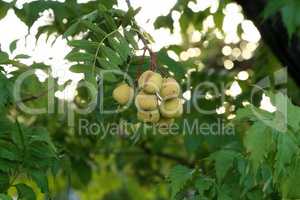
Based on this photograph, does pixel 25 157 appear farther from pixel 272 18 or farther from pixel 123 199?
pixel 123 199

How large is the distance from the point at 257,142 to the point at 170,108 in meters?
0.26

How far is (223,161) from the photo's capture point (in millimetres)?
1904

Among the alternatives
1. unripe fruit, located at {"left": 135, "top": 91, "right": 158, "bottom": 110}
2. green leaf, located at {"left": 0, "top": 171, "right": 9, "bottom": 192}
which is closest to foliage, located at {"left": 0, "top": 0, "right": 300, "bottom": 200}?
green leaf, located at {"left": 0, "top": 171, "right": 9, "bottom": 192}

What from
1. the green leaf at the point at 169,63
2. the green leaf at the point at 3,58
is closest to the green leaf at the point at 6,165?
the green leaf at the point at 3,58

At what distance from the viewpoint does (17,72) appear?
213 cm

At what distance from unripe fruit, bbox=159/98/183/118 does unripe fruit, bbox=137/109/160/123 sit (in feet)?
0.07

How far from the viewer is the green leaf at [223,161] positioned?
6.12 ft

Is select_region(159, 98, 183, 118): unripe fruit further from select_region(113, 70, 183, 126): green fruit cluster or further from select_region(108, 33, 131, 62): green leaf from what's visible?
select_region(108, 33, 131, 62): green leaf

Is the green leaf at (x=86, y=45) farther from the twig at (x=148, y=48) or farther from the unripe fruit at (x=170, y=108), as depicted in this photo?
the unripe fruit at (x=170, y=108)

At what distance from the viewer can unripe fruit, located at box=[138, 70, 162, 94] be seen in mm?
1714

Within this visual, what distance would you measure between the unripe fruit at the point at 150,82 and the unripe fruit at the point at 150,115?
0.06 metres

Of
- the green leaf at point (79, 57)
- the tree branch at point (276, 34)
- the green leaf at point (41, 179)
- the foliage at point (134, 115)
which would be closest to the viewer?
the foliage at point (134, 115)

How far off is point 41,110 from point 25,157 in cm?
63

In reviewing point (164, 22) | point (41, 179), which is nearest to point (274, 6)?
point (164, 22)
